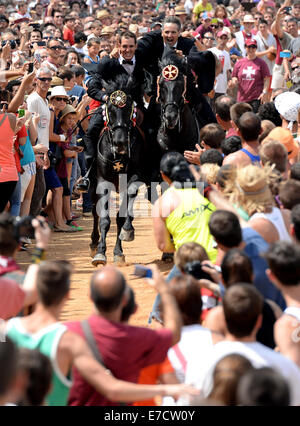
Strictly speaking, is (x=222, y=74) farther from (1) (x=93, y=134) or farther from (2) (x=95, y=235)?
A: (2) (x=95, y=235)

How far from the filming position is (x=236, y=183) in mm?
6008

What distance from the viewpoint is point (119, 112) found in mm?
9695

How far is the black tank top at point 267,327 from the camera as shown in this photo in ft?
15.8

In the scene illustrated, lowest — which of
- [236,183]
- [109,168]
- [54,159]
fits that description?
[54,159]

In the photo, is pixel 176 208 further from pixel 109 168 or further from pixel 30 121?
pixel 30 121

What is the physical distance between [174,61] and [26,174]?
2492 mm

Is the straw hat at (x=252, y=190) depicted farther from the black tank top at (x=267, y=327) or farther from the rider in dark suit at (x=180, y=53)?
the rider in dark suit at (x=180, y=53)

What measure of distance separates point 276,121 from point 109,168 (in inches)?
86.4

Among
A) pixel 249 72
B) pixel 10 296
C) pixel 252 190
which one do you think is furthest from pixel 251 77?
pixel 10 296

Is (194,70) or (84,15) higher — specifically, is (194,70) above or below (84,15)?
above

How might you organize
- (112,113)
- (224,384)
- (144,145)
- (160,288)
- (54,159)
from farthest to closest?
(54,159) < (144,145) < (112,113) < (160,288) < (224,384)

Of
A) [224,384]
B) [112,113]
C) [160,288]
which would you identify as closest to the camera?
[224,384]

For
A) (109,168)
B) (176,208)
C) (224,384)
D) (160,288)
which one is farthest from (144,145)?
(224,384)

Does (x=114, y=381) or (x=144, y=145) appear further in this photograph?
(x=144, y=145)
